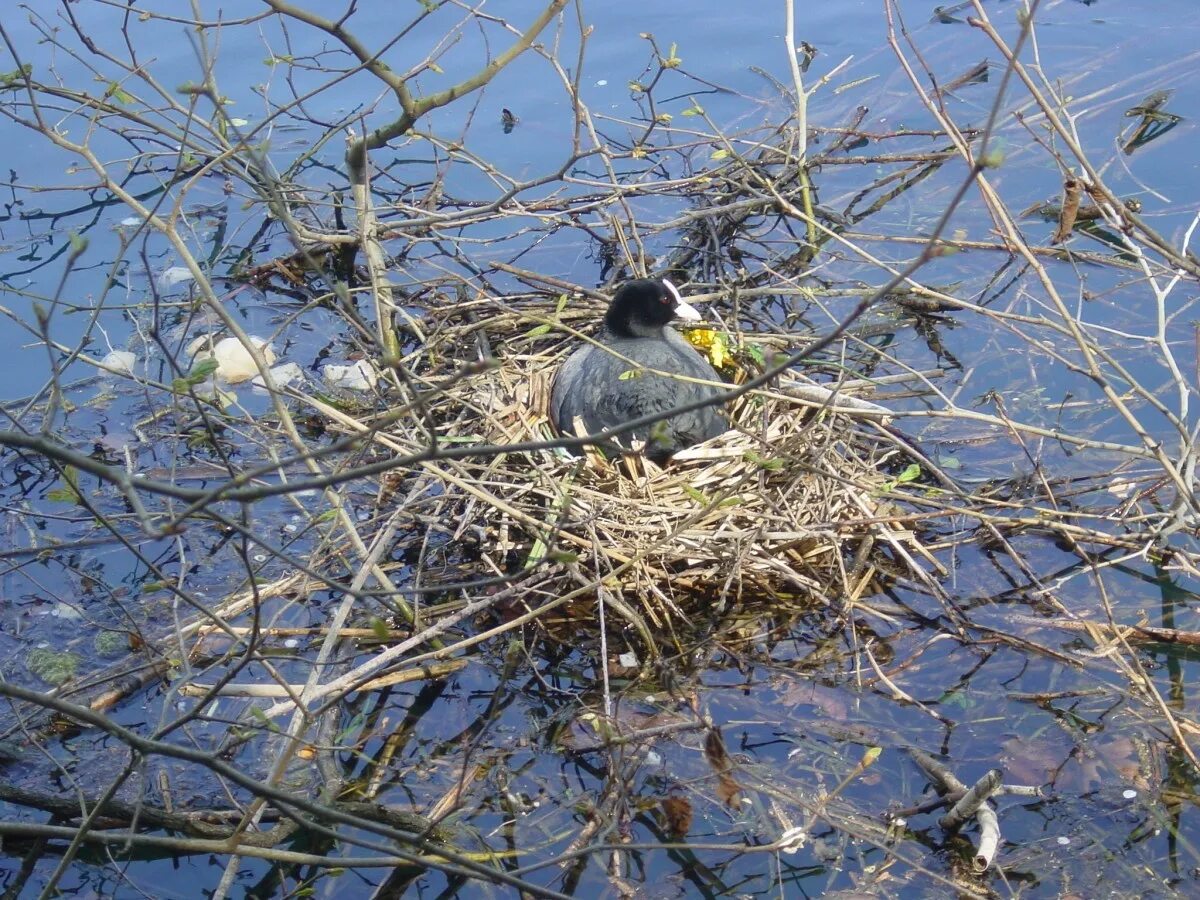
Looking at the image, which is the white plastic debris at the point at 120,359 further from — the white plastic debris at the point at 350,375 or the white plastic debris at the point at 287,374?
the white plastic debris at the point at 350,375

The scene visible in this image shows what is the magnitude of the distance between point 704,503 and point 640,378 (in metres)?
0.60

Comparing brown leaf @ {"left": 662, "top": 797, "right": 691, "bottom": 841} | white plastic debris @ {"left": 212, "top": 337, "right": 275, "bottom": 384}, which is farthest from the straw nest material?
white plastic debris @ {"left": 212, "top": 337, "right": 275, "bottom": 384}

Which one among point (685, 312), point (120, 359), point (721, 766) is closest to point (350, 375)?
point (120, 359)

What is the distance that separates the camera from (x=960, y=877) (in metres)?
3.12

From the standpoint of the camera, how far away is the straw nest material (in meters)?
4.00

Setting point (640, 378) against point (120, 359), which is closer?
point (640, 378)

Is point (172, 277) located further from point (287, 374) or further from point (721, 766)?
point (721, 766)

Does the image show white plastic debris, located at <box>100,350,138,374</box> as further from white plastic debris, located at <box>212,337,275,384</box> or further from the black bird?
the black bird

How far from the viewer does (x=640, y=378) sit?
445 cm

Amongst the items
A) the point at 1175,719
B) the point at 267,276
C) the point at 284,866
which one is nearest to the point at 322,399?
the point at 267,276

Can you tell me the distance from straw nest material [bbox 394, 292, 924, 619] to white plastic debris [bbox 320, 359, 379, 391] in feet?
1.90

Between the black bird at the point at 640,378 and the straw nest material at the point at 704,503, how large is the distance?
0.09m

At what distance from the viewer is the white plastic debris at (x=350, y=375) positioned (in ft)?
17.2

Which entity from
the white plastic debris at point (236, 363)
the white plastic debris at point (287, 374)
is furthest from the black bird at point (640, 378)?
the white plastic debris at point (236, 363)
